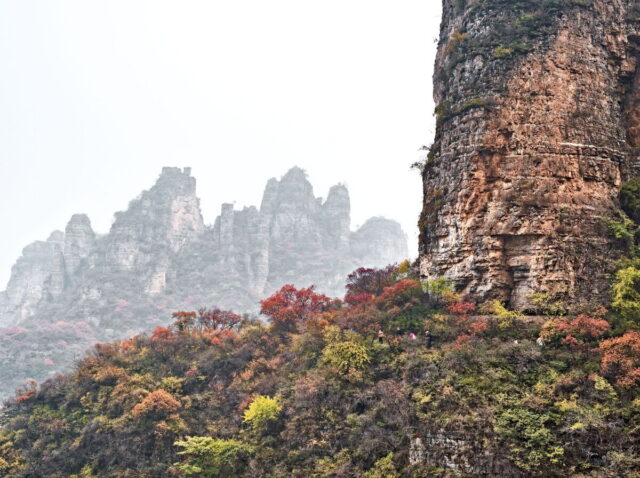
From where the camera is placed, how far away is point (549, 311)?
12711 millimetres

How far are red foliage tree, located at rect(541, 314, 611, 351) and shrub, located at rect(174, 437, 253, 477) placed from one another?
375 inches

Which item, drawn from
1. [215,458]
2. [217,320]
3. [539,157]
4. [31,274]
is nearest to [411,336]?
[539,157]

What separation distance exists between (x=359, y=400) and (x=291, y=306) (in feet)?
31.4

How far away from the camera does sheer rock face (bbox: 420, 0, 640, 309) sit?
13.2 meters

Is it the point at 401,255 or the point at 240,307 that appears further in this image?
the point at 401,255

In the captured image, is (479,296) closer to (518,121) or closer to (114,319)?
(518,121)

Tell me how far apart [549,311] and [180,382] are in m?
14.2

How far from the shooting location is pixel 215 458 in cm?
1290

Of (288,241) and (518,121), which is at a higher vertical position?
(288,241)

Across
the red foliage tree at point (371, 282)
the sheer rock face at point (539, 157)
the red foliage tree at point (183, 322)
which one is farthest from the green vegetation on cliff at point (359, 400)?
the red foliage tree at point (371, 282)

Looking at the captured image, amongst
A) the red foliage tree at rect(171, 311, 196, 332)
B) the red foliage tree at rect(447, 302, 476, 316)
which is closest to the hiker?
the red foliage tree at rect(447, 302, 476, 316)

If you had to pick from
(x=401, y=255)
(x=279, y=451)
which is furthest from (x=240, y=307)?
(x=279, y=451)

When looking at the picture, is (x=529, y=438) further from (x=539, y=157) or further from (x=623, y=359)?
(x=539, y=157)

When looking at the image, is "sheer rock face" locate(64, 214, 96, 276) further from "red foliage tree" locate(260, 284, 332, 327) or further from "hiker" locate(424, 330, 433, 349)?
"hiker" locate(424, 330, 433, 349)
